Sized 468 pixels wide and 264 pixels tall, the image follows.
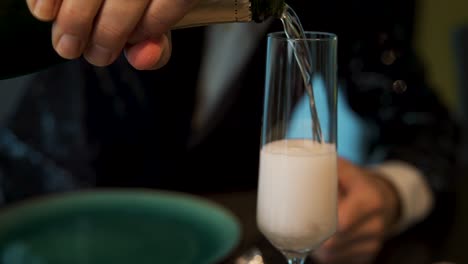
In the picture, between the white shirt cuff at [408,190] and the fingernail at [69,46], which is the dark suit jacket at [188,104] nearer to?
the white shirt cuff at [408,190]

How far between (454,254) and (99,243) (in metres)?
0.35

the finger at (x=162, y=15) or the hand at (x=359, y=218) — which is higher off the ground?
the finger at (x=162, y=15)

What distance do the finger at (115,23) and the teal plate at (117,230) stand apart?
Answer: 0.27 metres

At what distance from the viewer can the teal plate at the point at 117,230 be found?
613mm

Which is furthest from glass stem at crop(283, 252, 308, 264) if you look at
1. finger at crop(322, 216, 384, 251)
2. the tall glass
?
finger at crop(322, 216, 384, 251)

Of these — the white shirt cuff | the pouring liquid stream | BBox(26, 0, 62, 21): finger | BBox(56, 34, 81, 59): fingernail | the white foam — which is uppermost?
BBox(26, 0, 62, 21): finger

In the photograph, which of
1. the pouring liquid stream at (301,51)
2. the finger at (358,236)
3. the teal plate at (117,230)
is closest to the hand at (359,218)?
the finger at (358,236)

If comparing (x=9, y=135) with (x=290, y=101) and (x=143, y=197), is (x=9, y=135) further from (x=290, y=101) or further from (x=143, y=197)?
(x=290, y=101)

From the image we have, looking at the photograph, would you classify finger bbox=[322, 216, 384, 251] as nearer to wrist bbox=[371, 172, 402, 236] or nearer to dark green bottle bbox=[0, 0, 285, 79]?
wrist bbox=[371, 172, 402, 236]

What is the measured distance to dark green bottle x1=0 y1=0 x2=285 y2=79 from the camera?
397 mm

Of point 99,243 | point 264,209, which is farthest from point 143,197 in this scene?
point 264,209

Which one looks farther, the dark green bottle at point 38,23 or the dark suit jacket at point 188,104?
the dark suit jacket at point 188,104

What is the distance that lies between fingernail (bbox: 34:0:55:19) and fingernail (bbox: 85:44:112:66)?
34mm

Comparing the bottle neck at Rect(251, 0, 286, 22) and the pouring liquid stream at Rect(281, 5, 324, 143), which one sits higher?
the bottle neck at Rect(251, 0, 286, 22)
